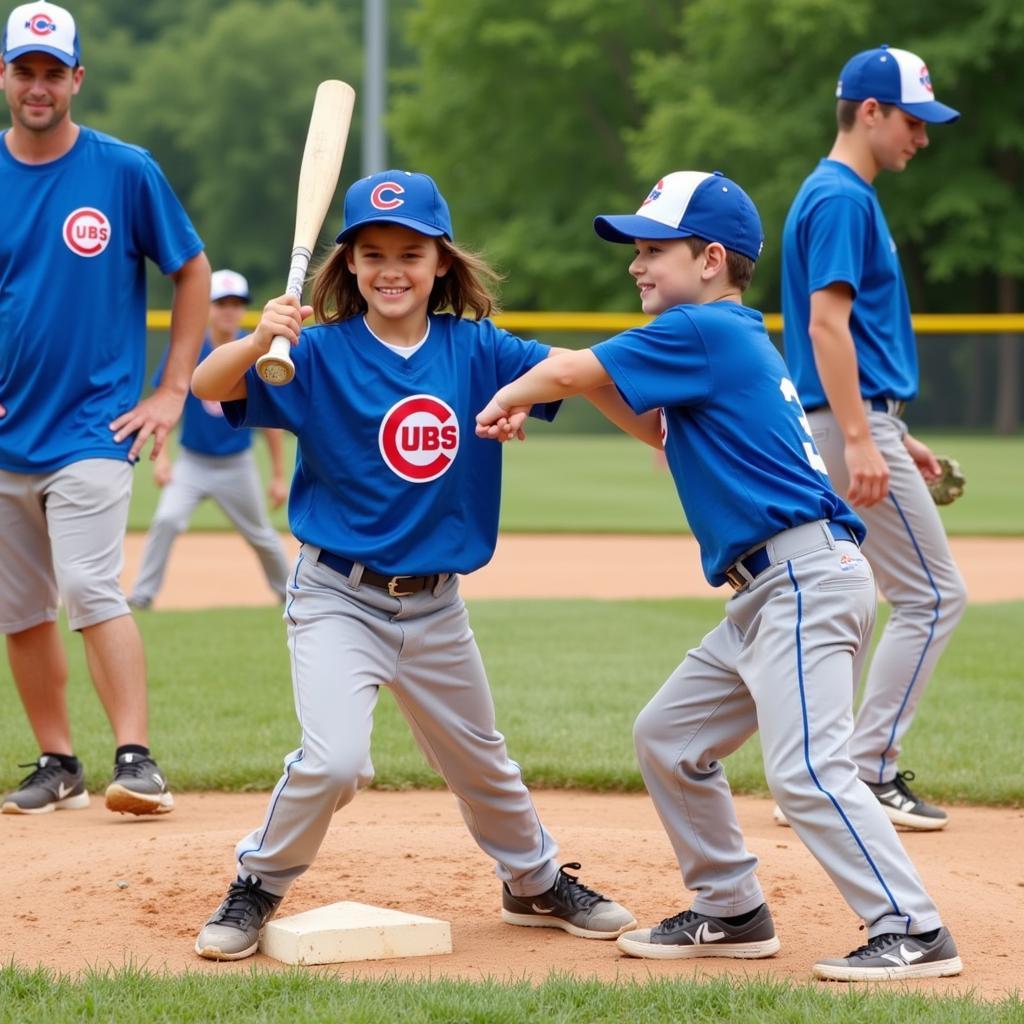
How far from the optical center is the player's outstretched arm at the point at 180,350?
540 centimetres

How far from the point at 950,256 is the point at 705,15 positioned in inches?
320

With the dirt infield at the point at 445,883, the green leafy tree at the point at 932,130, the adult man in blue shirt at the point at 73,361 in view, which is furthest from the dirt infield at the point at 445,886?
the green leafy tree at the point at 932,130

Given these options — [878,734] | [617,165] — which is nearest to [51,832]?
[878,734]

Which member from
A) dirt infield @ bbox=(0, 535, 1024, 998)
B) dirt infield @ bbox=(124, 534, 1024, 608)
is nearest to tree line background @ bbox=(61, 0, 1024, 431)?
dirt infield @ bbox=(124, 534, 1024, 608)

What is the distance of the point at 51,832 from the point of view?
5.11 metres

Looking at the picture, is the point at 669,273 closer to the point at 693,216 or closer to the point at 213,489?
the point at 693,216

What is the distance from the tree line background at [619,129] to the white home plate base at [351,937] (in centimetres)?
2440

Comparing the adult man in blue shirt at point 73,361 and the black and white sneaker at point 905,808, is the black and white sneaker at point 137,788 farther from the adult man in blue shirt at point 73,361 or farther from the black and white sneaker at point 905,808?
the black and white sneaker at point 905,808

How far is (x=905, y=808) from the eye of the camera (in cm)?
536

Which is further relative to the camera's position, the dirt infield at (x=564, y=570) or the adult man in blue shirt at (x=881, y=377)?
the dirt infield at (x=564, y=570)

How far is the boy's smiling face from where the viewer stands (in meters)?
3.90

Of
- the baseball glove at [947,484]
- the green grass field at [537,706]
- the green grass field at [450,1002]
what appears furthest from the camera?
the green grass field at [537,706]

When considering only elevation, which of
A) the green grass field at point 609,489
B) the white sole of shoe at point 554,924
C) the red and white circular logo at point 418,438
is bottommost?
the green grass field at point 609,489

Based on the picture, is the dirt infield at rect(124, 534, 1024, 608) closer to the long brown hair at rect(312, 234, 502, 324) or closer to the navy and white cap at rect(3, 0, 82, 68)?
the navy and white cap at rect(3, 0, 82, 68)
